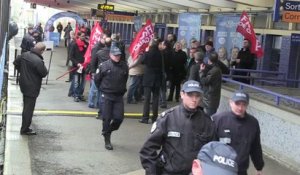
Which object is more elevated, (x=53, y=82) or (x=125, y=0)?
(x=125, y=0)

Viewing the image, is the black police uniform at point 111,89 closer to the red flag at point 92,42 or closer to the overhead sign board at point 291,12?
the red flag at point 92,42

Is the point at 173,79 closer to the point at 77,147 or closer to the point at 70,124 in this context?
the point at 70,124

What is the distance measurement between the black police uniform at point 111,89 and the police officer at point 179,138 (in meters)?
4.08

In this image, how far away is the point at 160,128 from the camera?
4.49 metres

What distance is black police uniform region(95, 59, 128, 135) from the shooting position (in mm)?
8586

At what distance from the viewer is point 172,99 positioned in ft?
47.8

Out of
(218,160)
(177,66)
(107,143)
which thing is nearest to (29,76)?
(107,143)

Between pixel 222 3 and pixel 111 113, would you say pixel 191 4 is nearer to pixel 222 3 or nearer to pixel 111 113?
pixel 222 3

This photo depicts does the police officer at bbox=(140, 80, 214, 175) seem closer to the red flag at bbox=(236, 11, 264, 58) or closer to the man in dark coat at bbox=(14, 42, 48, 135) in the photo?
the man in dark coat at bbox=(14, 42, 48, 135)

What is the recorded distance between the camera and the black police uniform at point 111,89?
8.59 m

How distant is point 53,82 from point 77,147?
8.88m

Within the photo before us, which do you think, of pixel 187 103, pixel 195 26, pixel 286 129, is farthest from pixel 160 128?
pixel 195 26

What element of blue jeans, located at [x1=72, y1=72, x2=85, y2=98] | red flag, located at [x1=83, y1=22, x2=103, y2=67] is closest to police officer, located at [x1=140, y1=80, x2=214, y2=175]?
red flag, located at [x1=83, y1=22, x2=103, y2=67]

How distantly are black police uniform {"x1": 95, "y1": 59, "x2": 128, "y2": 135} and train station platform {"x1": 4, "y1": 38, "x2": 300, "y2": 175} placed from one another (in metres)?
0.55
